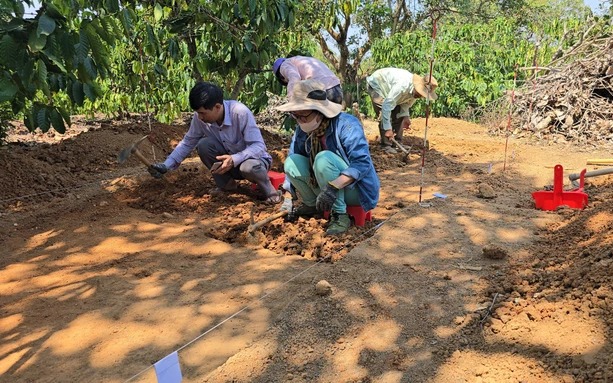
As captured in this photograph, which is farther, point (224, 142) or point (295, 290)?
point (224, 142)

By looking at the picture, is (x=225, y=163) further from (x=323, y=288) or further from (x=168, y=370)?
(x=168, y=370)

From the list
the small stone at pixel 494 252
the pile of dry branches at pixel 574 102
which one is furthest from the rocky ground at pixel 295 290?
the pile of dry branches at pixel 574 102

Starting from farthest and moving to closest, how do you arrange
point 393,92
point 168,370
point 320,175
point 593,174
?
point 393,92 → point 593,174 → point 320,175 → point 168,370

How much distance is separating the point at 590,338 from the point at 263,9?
3.06m

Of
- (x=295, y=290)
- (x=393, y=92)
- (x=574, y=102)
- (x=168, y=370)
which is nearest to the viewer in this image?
(x=168, y=370)

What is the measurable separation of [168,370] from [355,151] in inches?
72.1

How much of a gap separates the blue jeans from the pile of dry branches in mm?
5296

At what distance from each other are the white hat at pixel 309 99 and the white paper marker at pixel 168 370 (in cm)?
176

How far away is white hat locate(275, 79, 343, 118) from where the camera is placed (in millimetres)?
2977

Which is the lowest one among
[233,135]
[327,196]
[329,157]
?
[327,196]

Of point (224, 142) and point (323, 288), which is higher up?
point (224, 142)

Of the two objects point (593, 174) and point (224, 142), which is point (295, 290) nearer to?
point (224, 142)

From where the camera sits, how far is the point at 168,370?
1.51 meters

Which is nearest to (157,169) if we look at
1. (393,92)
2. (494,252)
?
(494,252)
